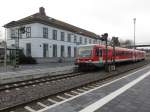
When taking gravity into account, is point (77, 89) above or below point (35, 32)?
below

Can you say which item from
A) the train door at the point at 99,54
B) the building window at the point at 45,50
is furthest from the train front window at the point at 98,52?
the building window at the point at 45,50

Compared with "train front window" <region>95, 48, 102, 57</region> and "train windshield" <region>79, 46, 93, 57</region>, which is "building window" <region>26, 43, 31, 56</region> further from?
"train front window" <region>95, 48, 102, 57</region>

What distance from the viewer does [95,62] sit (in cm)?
2067

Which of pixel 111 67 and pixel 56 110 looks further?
pixel 111 67

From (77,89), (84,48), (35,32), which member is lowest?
(77,89)

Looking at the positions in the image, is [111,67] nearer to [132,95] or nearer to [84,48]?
[84,48]

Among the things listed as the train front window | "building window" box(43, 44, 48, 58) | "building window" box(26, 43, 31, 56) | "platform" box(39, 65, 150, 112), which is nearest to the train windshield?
the train front window

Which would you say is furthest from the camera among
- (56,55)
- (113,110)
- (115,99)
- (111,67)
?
(56,55)

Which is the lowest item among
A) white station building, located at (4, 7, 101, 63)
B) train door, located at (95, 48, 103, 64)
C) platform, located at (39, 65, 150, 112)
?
platform, located at (39, 65, 150, 112)

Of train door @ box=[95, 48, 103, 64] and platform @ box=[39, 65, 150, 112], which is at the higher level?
train door @ box=[95, 48, 103, 64]

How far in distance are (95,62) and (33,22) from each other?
2060 cm

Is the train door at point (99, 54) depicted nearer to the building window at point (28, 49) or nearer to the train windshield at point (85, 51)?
the train windshield at point (85, 51)

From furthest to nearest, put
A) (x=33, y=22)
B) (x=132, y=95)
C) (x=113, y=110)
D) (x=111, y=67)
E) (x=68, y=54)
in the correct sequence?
(x=68, y=54) → (x=33, y=22) → (x=111, y=67) → (x=132, y=95) → (x=113, y=110)

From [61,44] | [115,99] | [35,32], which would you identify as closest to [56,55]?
[61,44]
